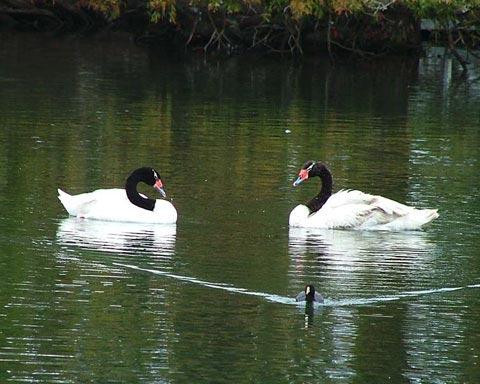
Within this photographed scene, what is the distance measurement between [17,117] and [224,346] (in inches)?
707

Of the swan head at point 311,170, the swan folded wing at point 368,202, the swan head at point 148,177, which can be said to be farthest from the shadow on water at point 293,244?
the swan head at point 311,170

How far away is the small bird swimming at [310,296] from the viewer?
16344mm

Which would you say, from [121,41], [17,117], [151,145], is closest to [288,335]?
[151,145]

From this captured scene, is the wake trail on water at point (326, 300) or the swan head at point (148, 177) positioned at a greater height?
the swan head at point (148, 177)

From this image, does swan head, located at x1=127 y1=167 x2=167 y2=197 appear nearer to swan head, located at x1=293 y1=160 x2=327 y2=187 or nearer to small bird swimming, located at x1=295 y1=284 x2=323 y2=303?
swan head, located at x1=293 y1=160 x2=327 y2=187

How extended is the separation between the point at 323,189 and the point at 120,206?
2.91 metres

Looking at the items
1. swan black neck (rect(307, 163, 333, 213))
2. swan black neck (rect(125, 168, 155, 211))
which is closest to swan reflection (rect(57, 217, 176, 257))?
swan black neck (rect(125, 168, 155, 211))

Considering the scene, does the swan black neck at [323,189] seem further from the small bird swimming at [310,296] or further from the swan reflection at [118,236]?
the small bird swimming at [310,296]

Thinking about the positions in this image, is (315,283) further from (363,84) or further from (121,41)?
(121,41)

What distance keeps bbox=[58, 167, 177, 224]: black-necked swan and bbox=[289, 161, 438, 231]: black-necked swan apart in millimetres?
1747

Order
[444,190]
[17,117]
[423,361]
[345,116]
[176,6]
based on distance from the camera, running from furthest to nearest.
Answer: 1. [176,6]
2. [345,116]
3. [17,117]
4. [444,190]
5. [423,361]

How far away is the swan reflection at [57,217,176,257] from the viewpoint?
19531 millimetres

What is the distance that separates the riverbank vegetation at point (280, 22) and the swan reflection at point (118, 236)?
25.3 metres

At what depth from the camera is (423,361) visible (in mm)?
14500
